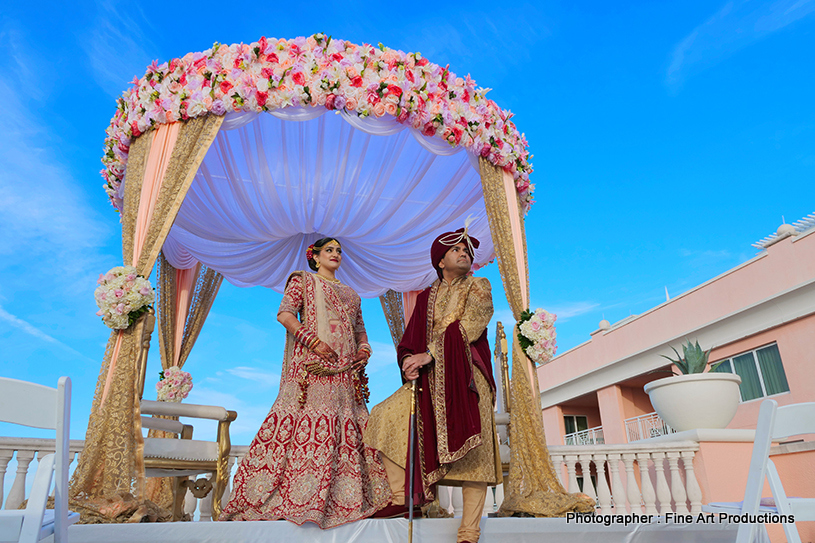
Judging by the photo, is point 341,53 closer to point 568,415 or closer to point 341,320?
point 341,320

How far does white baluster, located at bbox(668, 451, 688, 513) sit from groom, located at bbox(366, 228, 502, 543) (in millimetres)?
2292

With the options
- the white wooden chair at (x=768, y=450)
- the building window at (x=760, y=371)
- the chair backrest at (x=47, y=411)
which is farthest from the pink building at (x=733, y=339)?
the chair backrest at (x=47, y=411)

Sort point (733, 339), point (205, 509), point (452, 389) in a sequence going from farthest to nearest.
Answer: point (733, 339), point (205, 509), point (452, 389)

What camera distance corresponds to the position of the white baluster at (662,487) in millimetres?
4266

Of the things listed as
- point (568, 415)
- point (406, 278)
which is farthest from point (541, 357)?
point (568, 415)

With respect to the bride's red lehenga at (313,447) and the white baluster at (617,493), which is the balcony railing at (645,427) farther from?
the bride's red lehenga at (313,447)

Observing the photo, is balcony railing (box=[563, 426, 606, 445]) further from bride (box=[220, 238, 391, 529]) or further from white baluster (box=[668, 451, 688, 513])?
→ bride (box=[220, 238, 391, 529])

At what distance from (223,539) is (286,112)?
2682 mm

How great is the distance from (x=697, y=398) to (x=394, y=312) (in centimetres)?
321

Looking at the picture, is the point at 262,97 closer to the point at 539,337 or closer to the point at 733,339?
the point at 539,337

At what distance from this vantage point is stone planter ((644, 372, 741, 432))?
4.50 meters

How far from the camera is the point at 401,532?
2.84 metres

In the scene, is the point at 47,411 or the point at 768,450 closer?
the point at 47,411

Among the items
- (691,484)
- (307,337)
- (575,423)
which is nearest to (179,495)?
(307,337)
